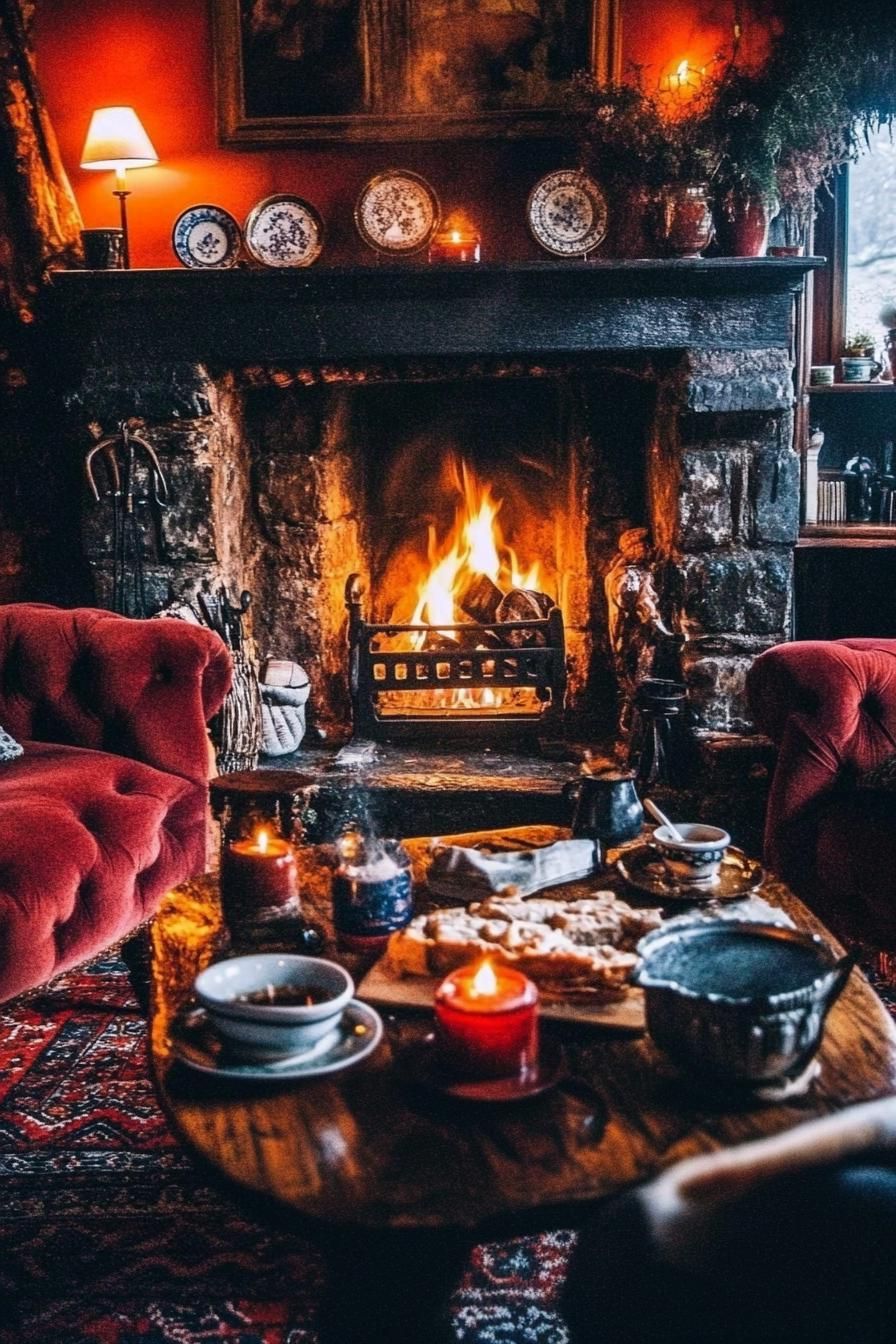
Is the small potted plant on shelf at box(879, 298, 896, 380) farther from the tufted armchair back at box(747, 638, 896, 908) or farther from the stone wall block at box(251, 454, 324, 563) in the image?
the stone wall block at box(251, 454, 324, 563)

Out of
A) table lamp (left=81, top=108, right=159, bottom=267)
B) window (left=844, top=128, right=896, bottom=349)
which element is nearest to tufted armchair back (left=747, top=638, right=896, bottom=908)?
window (left=844, top=128, right=896, bottom=349)

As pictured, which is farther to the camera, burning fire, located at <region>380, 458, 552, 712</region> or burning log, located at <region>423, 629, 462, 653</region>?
burning fire, located at <region>380, 458, 552, 712</region>

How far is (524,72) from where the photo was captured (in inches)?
142

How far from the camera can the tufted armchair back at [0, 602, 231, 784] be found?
2.85m

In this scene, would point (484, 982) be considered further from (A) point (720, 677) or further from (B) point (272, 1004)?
(A) point (720, 677)

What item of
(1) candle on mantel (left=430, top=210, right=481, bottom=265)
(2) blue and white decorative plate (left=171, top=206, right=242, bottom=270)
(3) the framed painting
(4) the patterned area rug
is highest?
(3) the framed painting

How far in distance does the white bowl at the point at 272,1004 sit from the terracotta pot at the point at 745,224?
2.60m

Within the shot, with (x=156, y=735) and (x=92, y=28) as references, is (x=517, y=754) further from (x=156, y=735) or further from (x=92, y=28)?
(x=92, y=28)

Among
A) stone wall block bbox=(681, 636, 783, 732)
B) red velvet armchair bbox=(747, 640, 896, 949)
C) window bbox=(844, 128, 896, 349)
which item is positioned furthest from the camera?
window bbox=(844, 128, 896, 349)

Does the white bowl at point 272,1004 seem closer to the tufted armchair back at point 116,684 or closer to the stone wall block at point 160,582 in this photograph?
the tufted armchair back at point 116,684

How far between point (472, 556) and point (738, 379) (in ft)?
3.46

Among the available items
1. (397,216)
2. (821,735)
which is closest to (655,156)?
(397,216)

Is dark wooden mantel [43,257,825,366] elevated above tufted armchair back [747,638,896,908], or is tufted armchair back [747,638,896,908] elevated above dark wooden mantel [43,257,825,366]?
dark wooden mantel [43,257,825,366]

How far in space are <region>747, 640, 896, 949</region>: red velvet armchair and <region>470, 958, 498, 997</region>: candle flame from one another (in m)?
1.31
